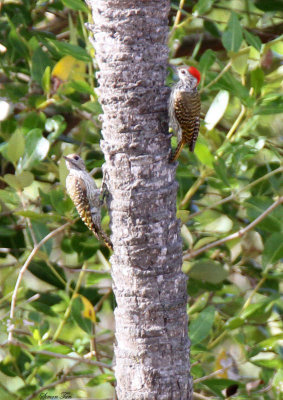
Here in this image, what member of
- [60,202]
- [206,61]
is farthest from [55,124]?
[206,61]

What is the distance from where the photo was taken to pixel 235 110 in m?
5.50

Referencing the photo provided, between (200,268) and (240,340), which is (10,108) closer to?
(200,268)

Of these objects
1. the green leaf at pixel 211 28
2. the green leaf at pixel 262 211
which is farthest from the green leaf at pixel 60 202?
the green leaf at pixel 211 28

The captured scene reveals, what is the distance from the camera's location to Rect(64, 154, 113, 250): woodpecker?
3600 millimetres

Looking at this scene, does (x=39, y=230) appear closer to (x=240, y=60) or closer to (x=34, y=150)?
(x=34, y=150)

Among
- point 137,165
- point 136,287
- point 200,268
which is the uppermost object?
point 137,165

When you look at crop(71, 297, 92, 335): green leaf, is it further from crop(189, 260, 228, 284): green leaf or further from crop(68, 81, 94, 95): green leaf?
crop(68, 81, 94, 95): green leaf

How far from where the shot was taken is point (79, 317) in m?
3.56

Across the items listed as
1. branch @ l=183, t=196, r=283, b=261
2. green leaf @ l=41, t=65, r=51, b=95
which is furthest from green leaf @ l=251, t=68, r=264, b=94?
green leaf @ l=41, t=65, r=51, b=95

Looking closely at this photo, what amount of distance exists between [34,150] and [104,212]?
1.60 feet

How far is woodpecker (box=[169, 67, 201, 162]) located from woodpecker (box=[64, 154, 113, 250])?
51 centimetres

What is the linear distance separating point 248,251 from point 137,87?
1.94 m

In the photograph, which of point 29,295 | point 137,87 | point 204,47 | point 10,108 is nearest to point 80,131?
point 10,108

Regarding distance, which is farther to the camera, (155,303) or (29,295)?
(29,295)
